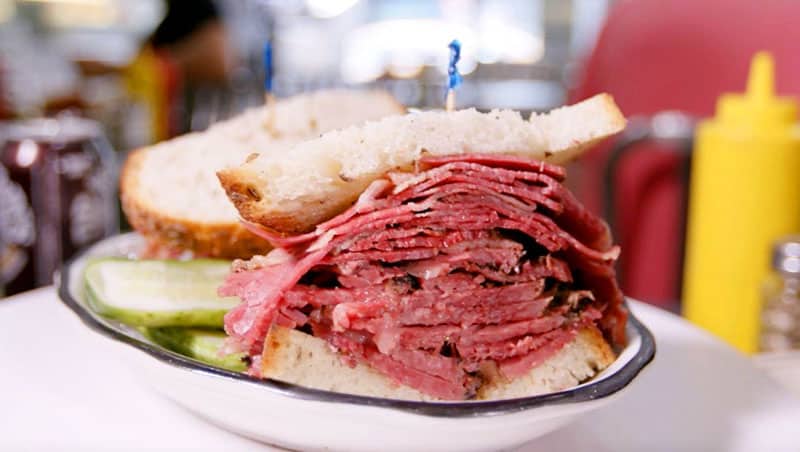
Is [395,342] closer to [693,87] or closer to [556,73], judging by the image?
[693,87]

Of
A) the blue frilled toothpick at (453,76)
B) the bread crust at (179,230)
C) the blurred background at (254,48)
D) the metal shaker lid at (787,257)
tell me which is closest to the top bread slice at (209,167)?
the bread crust at (179,230)

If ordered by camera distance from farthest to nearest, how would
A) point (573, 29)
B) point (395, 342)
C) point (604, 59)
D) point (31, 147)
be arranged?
point (573, 29)
point (604, 59)
point (31, 147)
point (395, 342)

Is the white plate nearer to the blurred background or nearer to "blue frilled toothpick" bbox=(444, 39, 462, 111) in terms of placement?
"blue frilled toothpick" bbox=(444, 39, 462, 111)

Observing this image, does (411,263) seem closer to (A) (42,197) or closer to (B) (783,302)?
(B) (783,302)

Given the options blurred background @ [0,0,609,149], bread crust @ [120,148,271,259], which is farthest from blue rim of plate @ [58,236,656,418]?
blurred background @ [0,0,609,149]

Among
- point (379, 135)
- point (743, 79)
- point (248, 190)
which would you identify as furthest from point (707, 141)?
point (248, 190)

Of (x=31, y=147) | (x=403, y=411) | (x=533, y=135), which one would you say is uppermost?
(x=533, y=135)

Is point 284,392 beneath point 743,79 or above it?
beneath

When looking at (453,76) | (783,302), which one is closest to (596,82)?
(783,302)
